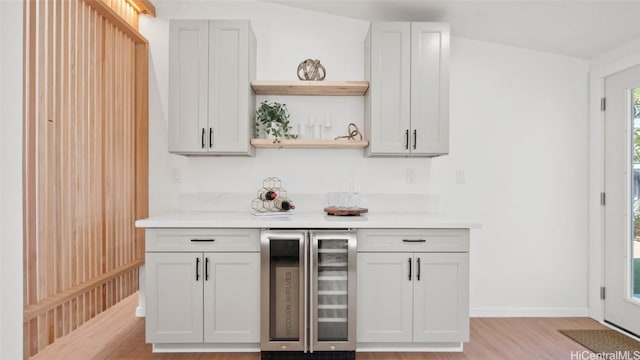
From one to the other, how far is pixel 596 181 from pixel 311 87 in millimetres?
2433

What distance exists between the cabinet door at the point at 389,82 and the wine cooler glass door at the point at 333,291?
30.6 inches

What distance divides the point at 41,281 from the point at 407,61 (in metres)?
2.61

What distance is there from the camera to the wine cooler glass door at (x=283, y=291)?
247 cm

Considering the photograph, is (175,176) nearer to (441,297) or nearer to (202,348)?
(202,348)

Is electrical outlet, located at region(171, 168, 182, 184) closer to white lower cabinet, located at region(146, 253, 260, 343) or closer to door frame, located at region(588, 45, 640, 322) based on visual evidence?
white lower cabinet, located at region(146, 253, 260, 343)

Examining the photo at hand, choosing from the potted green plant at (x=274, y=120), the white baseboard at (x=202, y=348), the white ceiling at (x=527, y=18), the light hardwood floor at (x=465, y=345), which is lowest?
the light hardwood floor at (x=465, y=345)

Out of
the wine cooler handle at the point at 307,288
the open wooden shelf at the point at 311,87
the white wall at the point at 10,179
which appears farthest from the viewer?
the open wooden shelf at the point at 311,87

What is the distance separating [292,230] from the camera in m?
2.48

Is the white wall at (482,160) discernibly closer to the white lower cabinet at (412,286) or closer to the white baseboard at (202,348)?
the white lower cabinet at (412,286)

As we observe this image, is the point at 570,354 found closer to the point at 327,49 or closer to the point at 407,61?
the point at 407,61

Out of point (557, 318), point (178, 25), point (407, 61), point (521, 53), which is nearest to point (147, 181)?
point (178, 25)

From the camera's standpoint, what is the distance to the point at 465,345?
2.73 metres

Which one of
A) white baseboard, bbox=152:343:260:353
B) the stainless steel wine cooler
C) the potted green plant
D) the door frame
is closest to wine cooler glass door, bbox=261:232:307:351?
the stainless steel wine cooler

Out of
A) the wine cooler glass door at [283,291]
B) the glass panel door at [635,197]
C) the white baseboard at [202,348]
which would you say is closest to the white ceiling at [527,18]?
the glass panel door at [635,197]
